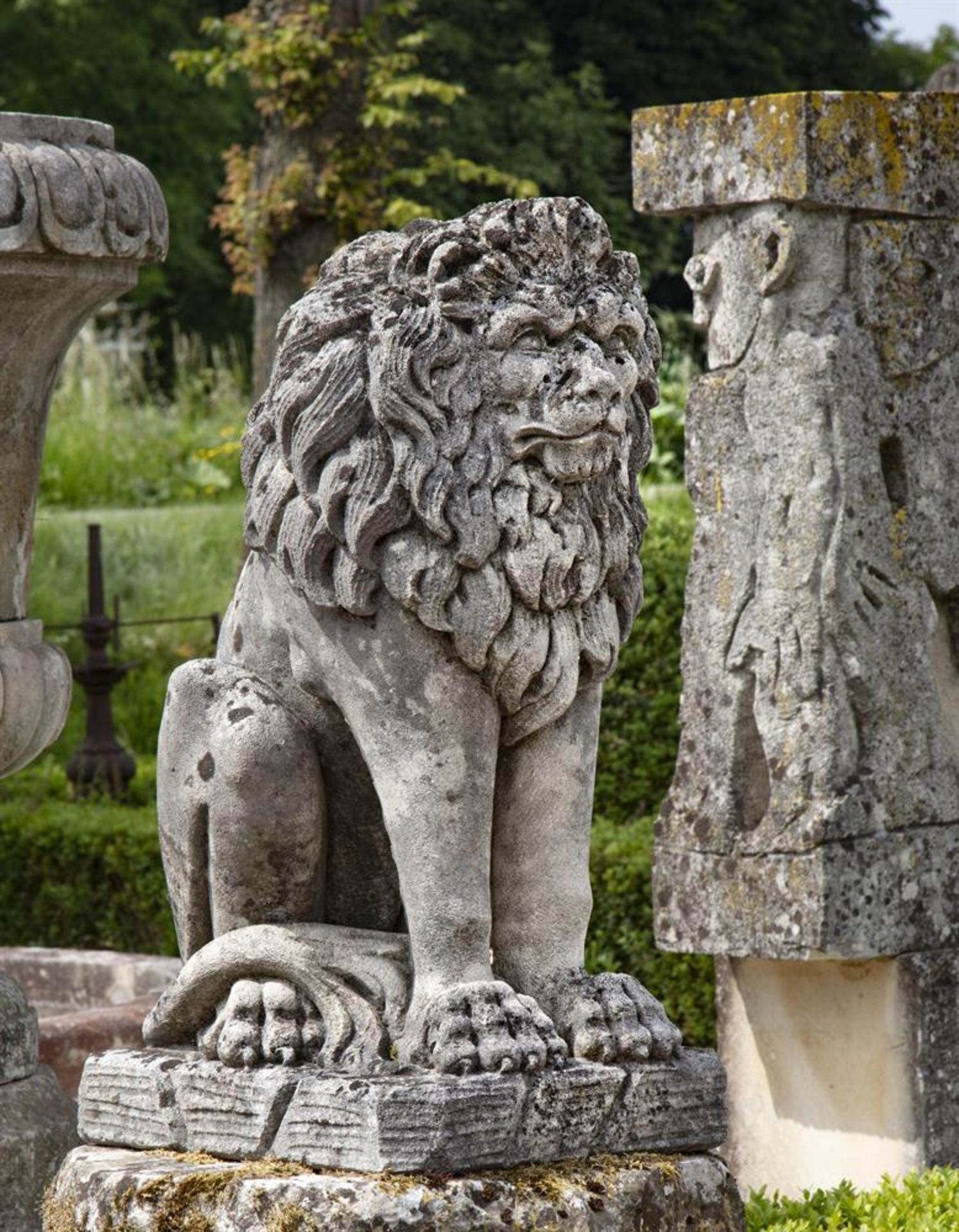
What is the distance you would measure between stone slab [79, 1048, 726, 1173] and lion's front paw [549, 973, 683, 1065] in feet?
0.09

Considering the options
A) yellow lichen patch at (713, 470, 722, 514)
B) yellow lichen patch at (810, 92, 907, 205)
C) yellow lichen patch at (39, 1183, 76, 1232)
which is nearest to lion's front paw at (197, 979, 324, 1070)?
yellow lichen patch at (39, 1183, 76, 1232)

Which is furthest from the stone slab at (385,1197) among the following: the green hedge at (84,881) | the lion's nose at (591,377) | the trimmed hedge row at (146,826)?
the green hedge at (84,881)

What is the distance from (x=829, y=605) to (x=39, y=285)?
2.06 m

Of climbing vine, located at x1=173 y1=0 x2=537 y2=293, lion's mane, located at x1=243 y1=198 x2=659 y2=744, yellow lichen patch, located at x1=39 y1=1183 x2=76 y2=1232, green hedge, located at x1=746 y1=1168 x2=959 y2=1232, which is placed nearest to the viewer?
lion's mane, located at x1=243 y1=198 x2=659 y2=744

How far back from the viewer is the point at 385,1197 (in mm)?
3484

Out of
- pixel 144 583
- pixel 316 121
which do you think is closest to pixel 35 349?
pixel 316 121

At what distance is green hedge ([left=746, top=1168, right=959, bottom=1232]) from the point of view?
436 cm

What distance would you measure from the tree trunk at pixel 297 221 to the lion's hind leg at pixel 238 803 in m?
6.91

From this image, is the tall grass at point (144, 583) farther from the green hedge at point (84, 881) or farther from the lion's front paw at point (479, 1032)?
the lion's front paw at point (479, 1032)

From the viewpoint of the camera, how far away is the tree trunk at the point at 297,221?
10852mm

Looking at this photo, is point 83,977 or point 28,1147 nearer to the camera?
point 28,1147

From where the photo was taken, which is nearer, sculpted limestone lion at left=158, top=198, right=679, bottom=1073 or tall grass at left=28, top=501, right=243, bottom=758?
sculpted limestone lion at left=158, top=198, right=679, bottom=1073

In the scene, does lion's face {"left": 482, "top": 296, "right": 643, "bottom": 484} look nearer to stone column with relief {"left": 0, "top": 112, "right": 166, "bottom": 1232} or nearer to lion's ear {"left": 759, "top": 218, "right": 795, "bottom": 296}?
stone column with relief {"left": 0, "top": 112, "right": 166, "bottom": 1232}

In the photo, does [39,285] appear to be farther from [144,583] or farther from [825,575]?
[144,583]
